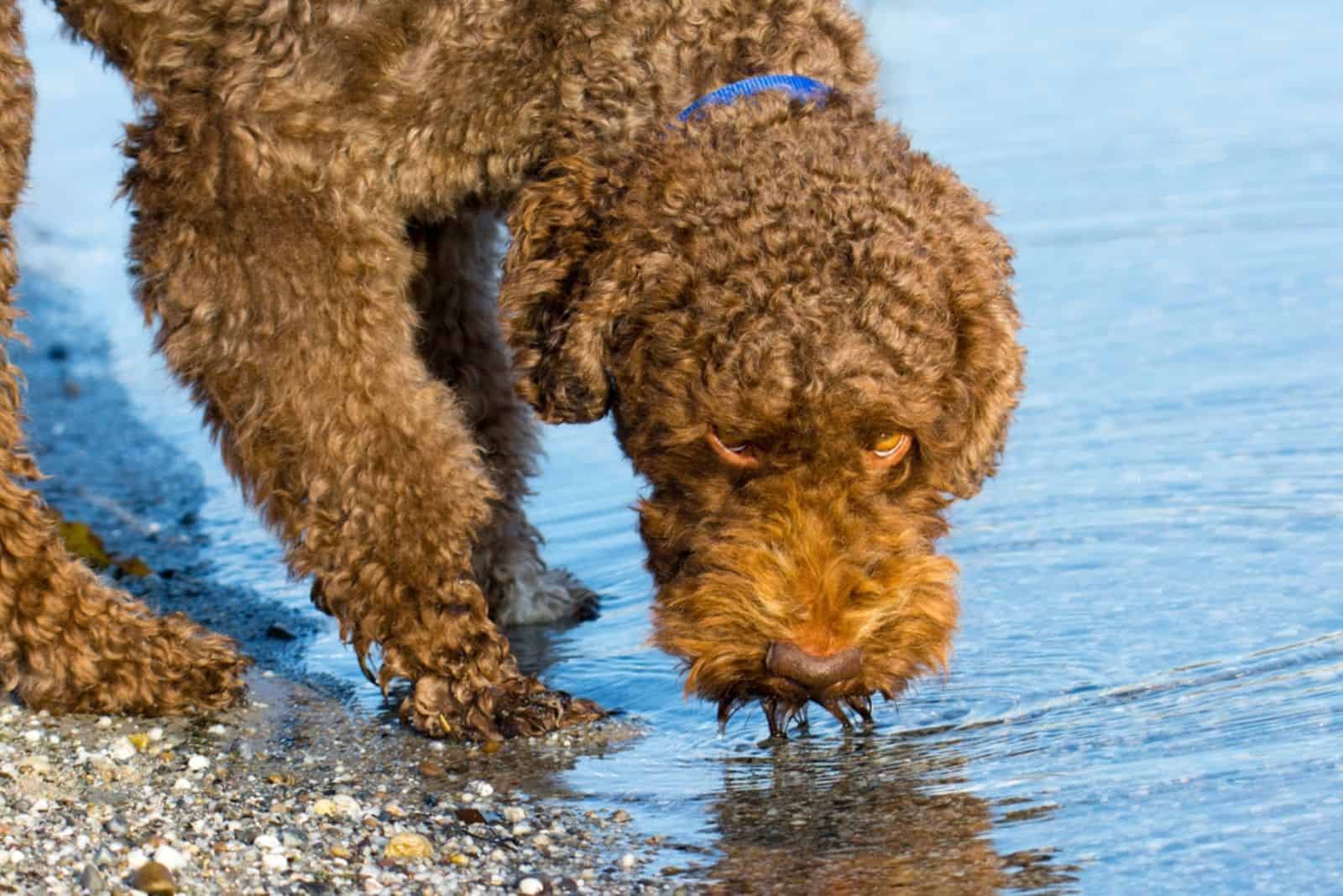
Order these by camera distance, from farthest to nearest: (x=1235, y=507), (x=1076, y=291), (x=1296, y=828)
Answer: (x=1076, y=291)
(x=1235, y=507)
(x=1296, y=828)

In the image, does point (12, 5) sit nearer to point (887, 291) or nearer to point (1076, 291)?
point (887, 291)

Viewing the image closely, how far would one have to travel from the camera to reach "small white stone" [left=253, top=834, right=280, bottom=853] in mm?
3859

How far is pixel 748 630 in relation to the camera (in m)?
4.05

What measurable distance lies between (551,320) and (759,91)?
0.73 m

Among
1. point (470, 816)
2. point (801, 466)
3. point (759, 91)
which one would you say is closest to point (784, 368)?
point (801, 466)

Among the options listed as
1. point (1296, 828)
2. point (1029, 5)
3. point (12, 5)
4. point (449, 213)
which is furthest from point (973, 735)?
point (1029, 5)

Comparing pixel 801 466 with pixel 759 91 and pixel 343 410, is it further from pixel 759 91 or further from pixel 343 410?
pixel 343 410

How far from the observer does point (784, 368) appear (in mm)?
3939

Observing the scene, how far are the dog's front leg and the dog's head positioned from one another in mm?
433

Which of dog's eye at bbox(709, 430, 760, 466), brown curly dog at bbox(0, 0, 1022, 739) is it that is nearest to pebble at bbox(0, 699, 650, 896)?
brown curly dog at bbox(0, 0, 1022, 739)

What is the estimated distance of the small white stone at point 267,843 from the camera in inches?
152

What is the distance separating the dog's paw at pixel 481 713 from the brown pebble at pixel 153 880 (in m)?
1.36

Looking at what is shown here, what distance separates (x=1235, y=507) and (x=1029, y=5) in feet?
36.4

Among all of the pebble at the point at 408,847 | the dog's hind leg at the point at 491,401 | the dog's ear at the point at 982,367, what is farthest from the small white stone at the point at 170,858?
the dog's hind leg at the point at 491,401
